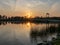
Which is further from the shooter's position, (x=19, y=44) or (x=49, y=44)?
(x=19, y=44)

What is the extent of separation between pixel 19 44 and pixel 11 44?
2.06 m

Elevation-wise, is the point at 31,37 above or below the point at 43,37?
below

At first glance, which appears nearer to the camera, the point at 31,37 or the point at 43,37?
the point at 43,37

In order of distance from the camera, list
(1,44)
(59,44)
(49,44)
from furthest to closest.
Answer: (1,44) → (49,44) → (59,44)

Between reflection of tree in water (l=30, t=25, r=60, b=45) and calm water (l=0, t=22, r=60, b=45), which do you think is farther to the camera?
calm water (l=0, t=22, r=60, b=45)

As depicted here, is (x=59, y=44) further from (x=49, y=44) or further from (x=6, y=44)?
(x=6, y=44)

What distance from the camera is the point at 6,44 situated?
41219mm

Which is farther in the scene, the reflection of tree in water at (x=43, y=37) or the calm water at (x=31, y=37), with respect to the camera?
the calm water at (x=31, y=37)

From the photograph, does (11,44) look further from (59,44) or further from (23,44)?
(59,44)

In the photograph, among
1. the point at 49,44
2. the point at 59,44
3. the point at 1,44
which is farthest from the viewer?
the point at 1,44

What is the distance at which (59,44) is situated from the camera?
27812mm

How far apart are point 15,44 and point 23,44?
189 centimetres

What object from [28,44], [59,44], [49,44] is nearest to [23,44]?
[28,44]

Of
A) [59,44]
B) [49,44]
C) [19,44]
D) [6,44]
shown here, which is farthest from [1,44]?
[59,44]
